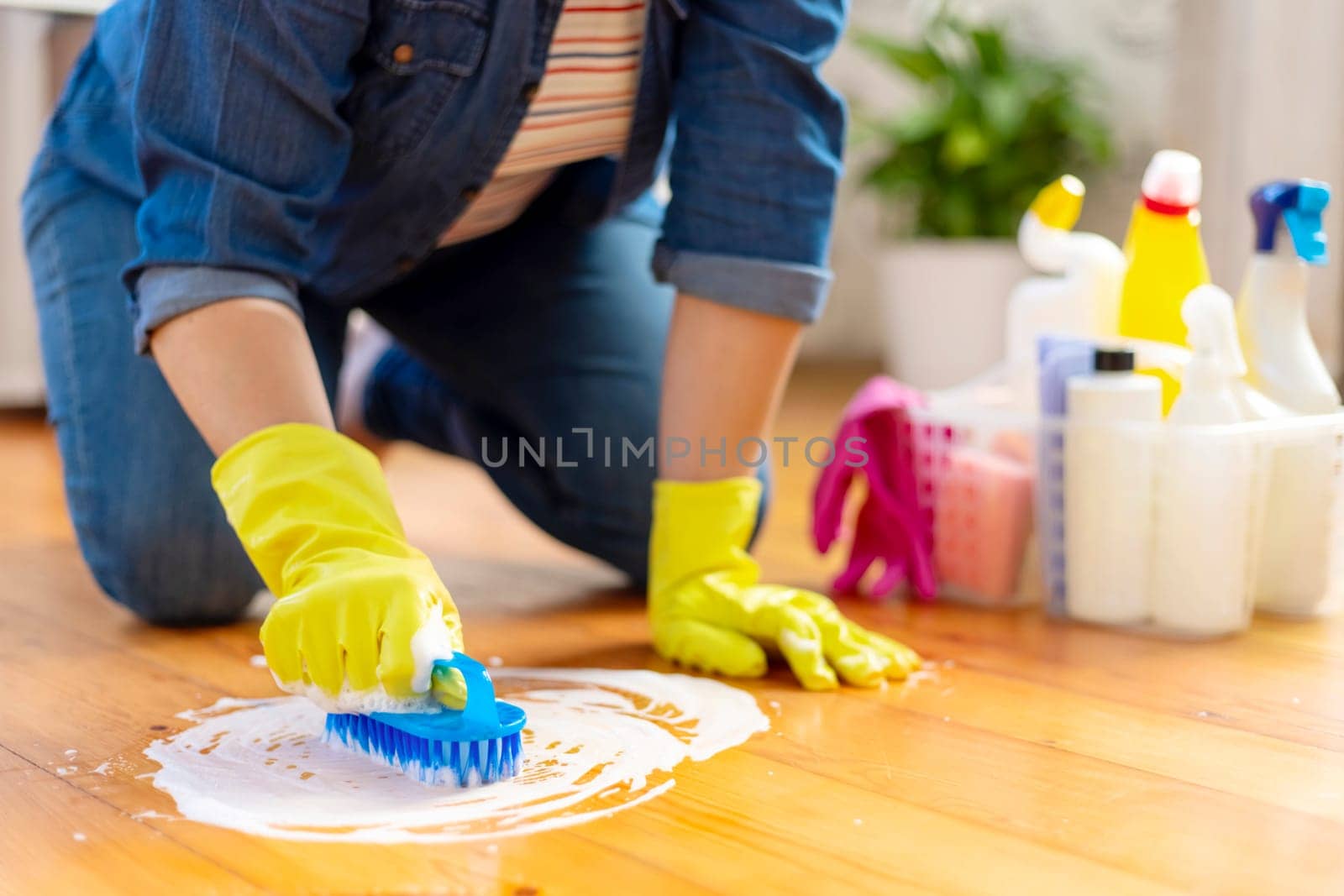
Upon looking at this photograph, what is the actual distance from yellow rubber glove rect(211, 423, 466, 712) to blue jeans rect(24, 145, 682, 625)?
0.91 feet

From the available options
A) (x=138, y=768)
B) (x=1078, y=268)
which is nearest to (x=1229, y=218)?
(x=1078, y=268)

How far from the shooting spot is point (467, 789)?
0.62m

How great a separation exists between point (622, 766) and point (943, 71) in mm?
1892

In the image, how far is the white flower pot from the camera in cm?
221

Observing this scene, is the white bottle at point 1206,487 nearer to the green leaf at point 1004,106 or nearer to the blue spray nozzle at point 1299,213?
the blue spray nozzle at point 1299,213

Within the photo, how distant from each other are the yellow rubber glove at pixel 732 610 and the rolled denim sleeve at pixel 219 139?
273 mm

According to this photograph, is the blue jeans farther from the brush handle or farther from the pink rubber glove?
the brush handle

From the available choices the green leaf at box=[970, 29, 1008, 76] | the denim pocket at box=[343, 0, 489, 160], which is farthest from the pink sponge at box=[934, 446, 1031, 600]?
the green leaf at box=[970, 29, 1008, 76]

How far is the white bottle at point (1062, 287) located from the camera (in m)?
1.02

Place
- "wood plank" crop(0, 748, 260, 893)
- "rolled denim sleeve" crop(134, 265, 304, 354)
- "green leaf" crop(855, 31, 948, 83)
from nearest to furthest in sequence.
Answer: "wood plank" crop(0, 748, 260, 893) < "rolled denim sleeve" crop(134, 265, 304, 354) < "green leaf" crop(855, 31, 948, 83)

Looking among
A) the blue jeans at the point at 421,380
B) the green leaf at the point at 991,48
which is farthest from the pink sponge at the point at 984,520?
the green leaf at the point at 991,48

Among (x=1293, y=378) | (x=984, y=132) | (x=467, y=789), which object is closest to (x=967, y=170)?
(x=984, y=132)

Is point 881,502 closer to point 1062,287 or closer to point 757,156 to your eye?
point 1062,287

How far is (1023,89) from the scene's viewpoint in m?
2.29
